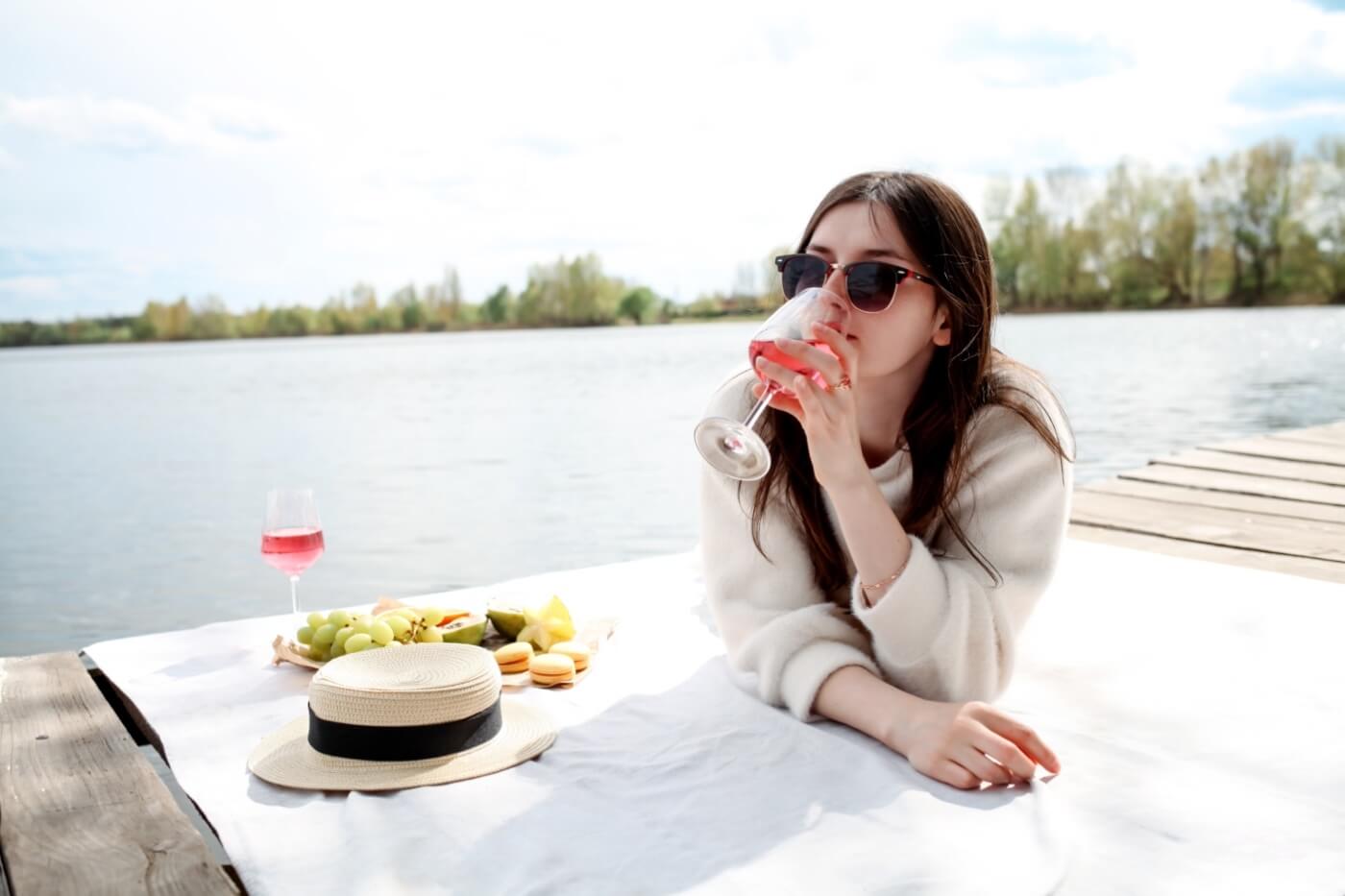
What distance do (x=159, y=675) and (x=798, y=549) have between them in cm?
146

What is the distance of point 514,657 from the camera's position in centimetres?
250

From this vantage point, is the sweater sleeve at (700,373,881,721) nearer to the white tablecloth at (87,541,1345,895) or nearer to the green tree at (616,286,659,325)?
the white tablecloth at (87,541,1345,895)

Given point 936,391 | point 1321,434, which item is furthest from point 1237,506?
point 936,391

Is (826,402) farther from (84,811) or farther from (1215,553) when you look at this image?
(1215,553)

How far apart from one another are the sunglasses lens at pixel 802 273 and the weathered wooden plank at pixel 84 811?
4.35 ft

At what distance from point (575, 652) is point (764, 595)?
495mm

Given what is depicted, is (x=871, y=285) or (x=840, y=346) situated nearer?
(x=840, y=346)

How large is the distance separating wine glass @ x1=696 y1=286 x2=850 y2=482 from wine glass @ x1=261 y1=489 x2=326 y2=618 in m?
1.07

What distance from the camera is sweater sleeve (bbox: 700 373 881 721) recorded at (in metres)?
2.20

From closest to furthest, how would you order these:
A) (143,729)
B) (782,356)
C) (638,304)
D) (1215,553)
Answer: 1. (782,356)
2. (143,729)
3. (1215,553)
4. (638,304)

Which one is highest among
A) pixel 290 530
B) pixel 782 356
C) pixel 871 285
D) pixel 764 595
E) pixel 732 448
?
pixel 871 285

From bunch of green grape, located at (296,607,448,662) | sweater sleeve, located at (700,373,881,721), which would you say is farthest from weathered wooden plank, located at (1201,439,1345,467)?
bunch of green grape, located at (296,607,448,662)

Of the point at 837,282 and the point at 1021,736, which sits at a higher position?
the point at 837,282

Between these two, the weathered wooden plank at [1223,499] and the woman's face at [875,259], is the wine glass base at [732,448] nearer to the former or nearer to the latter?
the woman's face at [875,259]
